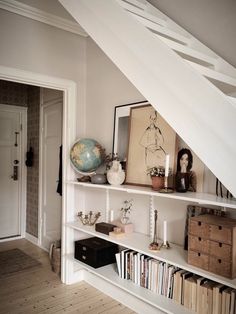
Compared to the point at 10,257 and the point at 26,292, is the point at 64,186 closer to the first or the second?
the point at 26,292

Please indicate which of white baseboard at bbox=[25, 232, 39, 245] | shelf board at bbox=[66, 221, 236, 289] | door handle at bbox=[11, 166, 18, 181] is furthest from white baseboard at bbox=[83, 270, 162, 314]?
door handle at bbox=[11, 166, 18, 181]

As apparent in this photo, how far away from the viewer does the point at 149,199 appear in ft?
7.92

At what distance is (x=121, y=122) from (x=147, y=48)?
1.47 meters

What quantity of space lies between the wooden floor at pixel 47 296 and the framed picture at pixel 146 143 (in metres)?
1.16

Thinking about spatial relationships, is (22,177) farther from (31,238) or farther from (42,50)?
(42,50)

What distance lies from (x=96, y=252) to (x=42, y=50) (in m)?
2.06

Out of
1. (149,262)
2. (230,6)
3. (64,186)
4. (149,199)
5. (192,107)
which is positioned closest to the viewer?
(192,107)

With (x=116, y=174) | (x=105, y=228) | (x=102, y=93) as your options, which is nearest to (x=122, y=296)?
(x=105, y=228)

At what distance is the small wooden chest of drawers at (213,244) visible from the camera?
1.58 metres

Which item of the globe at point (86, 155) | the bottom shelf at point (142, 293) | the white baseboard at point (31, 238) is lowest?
the white baseboard at point (31, 238)

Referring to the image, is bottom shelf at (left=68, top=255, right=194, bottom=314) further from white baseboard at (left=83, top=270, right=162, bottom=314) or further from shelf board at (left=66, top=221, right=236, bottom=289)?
shelf board at (left=66, top=221, right=236, bottom=289)

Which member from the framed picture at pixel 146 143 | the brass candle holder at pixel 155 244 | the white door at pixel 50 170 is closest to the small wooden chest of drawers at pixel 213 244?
the brass candle holder at pixel 155 244

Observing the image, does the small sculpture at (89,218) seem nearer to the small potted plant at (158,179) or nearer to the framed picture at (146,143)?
the framed picture at (146,143)

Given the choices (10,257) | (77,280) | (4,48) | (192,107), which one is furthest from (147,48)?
(10,257)
